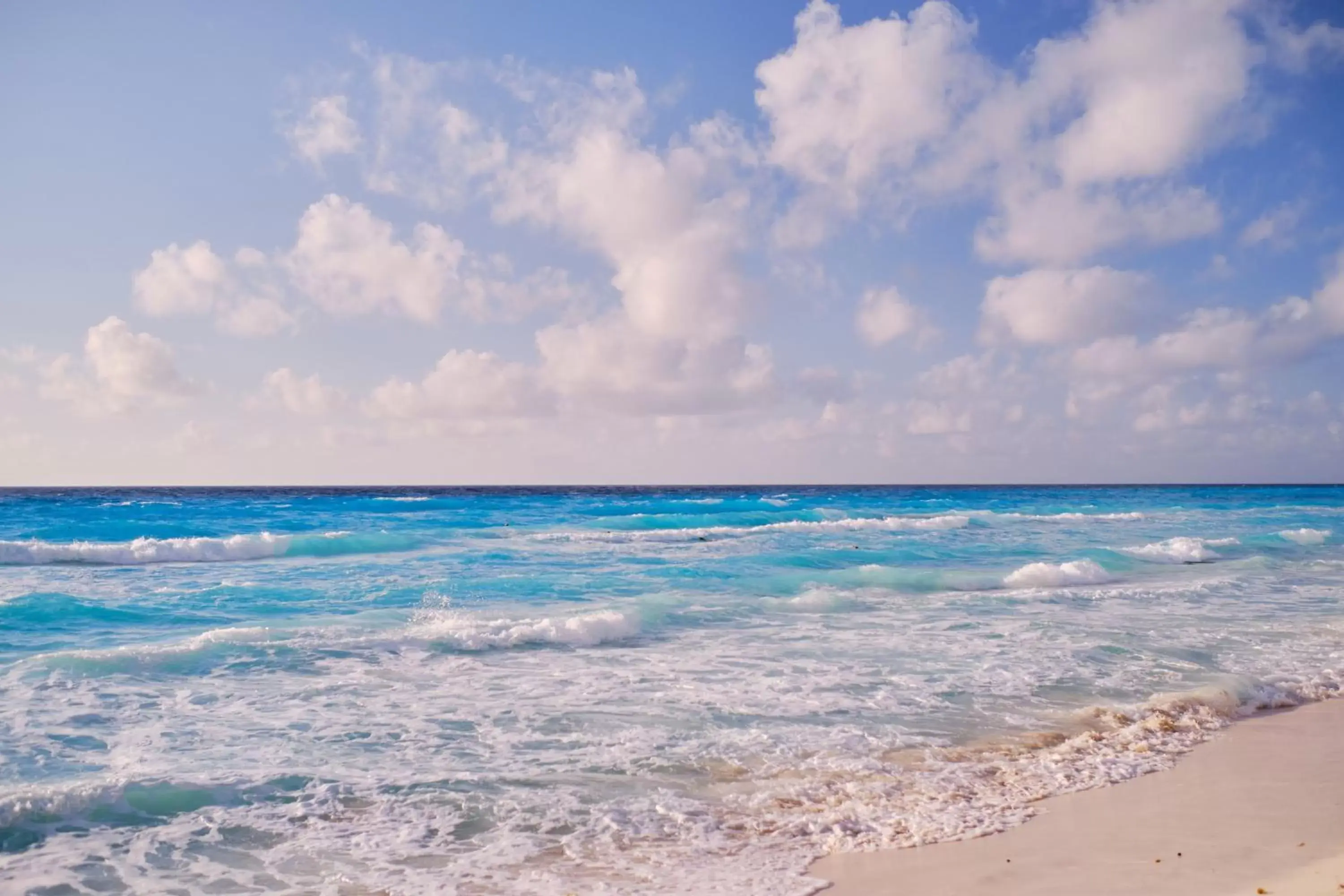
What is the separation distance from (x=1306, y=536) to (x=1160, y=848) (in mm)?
33062

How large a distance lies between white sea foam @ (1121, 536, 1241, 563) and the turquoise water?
2.55m

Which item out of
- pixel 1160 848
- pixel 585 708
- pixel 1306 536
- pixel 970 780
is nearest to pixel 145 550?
pixel 585 708

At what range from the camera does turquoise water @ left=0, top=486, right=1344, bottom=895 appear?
5.21 m

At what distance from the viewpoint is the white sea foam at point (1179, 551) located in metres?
23.7

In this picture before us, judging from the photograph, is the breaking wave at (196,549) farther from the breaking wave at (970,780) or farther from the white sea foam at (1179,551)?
the white sea foam at (1179,551)

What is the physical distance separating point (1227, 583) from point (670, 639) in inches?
548

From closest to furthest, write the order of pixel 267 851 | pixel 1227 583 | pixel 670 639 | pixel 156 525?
pixel 267 851 → pixel 670 639 → pixel 1227 583 → pixel 156 525

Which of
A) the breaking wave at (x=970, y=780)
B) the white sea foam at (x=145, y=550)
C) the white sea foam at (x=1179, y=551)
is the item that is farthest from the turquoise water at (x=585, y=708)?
the white sea foam at (x=145, y=550)

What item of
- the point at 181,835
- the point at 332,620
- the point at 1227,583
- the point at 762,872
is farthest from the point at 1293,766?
the point at 1227,583

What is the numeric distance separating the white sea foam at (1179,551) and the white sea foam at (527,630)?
59.9 feet

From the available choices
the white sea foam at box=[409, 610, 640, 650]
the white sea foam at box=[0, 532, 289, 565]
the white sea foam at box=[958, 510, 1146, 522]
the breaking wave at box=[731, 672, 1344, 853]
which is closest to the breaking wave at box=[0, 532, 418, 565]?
the white sea foam at box=[0, 532, 289, 565]

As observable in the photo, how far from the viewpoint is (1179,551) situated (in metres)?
24.7

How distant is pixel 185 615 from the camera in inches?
554

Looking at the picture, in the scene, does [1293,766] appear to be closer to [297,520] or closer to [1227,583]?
[1227,583]
